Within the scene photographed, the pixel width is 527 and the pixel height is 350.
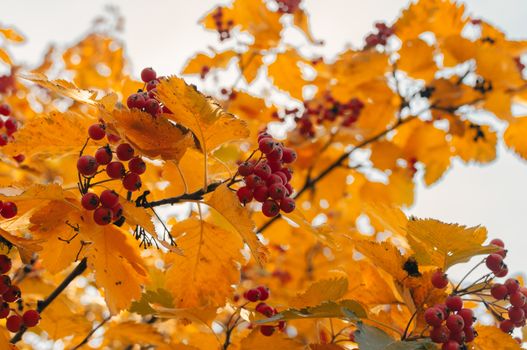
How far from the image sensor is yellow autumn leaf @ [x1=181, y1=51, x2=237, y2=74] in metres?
3.37

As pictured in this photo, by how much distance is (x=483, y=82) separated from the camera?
3645mm

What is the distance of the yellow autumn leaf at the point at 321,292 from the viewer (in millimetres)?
1751

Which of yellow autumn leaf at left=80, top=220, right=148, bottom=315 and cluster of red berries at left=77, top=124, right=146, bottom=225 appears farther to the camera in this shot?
yellow autumn leaf at left=80, top=220, right=148, bottom=315

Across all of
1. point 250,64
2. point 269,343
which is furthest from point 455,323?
point 250,64

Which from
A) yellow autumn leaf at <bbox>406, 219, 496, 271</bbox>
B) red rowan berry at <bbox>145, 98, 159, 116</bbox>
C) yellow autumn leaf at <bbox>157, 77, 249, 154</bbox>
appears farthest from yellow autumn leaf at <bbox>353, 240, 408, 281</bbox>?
red rowan berry at <bbox>145, 98, 159, 116</bbox>

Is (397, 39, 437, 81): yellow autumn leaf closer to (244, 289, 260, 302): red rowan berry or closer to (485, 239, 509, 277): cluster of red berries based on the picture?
(485, 239, 509, 277): cluster of red berries

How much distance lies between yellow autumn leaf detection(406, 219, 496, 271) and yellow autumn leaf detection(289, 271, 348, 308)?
0.97 ft

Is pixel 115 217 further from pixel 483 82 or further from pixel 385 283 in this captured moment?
pixel 483 82

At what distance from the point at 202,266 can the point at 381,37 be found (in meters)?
2.40

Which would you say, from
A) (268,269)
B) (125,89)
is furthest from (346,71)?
(268,269)

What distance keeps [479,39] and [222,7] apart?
72.4 inches

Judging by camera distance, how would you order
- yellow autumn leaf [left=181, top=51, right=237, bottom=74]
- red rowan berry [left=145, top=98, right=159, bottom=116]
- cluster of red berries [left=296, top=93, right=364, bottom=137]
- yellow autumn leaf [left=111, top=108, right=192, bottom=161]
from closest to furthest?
yellow autumn leaf [left=111, top=108, right=192, bottom=161]
red rowan berry [left=145, top=98, right=159, bottom=116]
yellow autumn leaf [left=181, top=51, right=237, bottom=74]
cluster of red berries [left=296, top=93, right=364, bottom=137]

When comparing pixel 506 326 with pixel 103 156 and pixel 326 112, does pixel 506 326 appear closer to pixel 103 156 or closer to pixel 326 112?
pixel 103 156

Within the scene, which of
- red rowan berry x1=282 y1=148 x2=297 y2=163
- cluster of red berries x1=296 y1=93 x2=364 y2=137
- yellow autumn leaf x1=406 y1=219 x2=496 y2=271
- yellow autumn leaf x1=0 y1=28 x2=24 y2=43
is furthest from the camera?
cluster of red berries x1=296 y1=93 x2=364 y2=137
